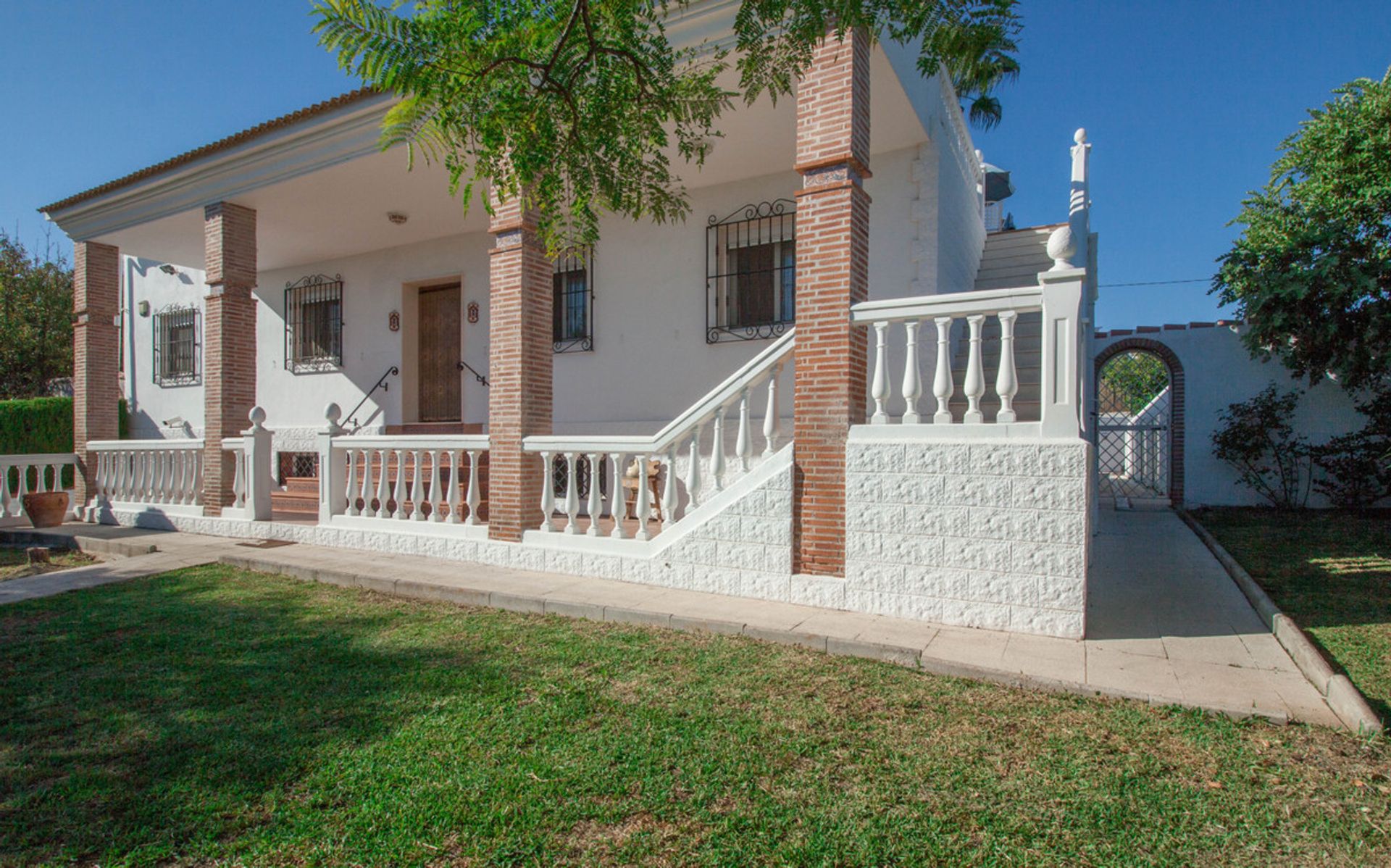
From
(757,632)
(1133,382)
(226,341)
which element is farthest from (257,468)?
(1133,382)

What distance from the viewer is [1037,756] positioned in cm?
294

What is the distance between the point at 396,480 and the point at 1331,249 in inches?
498

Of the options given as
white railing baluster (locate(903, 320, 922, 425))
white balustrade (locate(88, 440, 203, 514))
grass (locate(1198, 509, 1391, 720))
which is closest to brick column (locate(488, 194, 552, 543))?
white railing baluster (locate(903, 320, 922, 425))

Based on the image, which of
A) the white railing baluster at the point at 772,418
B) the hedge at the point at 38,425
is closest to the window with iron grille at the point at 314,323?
the hedge at the point at 38,425

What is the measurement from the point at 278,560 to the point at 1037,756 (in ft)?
22.2

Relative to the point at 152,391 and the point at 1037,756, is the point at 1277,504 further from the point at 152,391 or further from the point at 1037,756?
the point at 152,391

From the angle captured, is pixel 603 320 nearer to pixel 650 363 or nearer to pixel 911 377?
pixel 650 363

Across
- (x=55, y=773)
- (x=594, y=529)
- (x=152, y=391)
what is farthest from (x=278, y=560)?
(x=152, y=391)

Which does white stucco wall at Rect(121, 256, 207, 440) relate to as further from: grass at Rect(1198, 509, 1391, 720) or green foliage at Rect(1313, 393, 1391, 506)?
green foliage at Rect(1313, 393, 1391, 506)

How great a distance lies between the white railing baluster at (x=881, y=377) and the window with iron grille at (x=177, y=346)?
1344cm

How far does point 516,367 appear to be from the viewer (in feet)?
22.1

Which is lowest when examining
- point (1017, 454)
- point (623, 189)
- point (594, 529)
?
point (594, 529)

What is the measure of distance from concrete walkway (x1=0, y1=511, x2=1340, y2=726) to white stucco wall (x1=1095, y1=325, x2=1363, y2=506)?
5356 millimetres

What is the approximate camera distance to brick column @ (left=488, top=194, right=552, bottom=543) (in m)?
6.70
